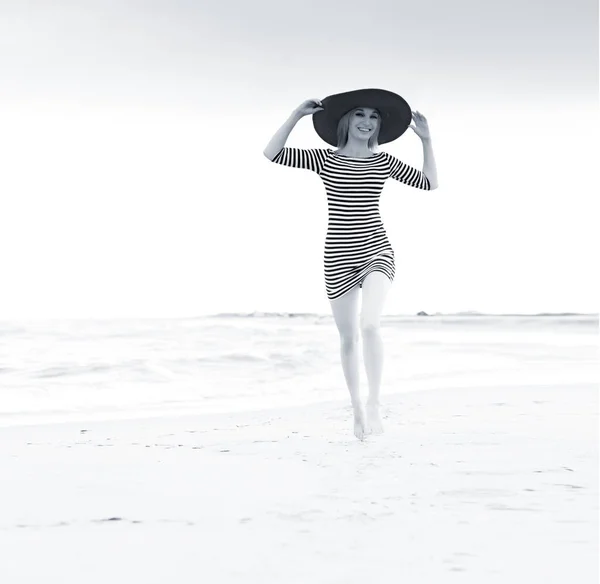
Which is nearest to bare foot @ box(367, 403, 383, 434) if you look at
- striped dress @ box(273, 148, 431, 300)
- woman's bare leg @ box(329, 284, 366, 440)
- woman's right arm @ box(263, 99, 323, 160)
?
woman's bare leg @ box(329, 284, 366, 440)

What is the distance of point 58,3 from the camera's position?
30.0 feet

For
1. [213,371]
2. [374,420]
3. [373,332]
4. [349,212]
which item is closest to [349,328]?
[373,332]

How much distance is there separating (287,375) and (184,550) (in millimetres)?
5056

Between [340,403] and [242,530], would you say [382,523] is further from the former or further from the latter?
[340,403]

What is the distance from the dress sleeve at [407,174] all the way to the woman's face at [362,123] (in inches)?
6.1

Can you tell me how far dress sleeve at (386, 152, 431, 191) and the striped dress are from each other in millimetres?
78

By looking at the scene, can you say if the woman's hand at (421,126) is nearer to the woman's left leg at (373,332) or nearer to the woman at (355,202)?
the woman at (355,202)

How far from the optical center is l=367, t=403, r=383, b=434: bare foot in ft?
11.1

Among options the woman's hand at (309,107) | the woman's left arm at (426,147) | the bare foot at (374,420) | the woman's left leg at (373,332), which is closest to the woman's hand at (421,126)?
the woman's left arm at (426,147)

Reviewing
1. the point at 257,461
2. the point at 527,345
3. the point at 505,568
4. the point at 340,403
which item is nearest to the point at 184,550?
the point at 505,568

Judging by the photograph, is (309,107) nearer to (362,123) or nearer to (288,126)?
(288,126)

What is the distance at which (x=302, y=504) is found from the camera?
2.06 m

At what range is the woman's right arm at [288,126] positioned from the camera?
11.1 feet

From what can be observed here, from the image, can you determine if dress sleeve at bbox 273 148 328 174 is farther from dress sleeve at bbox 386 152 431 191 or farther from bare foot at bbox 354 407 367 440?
bare foot at bbox 354 407 367 440
